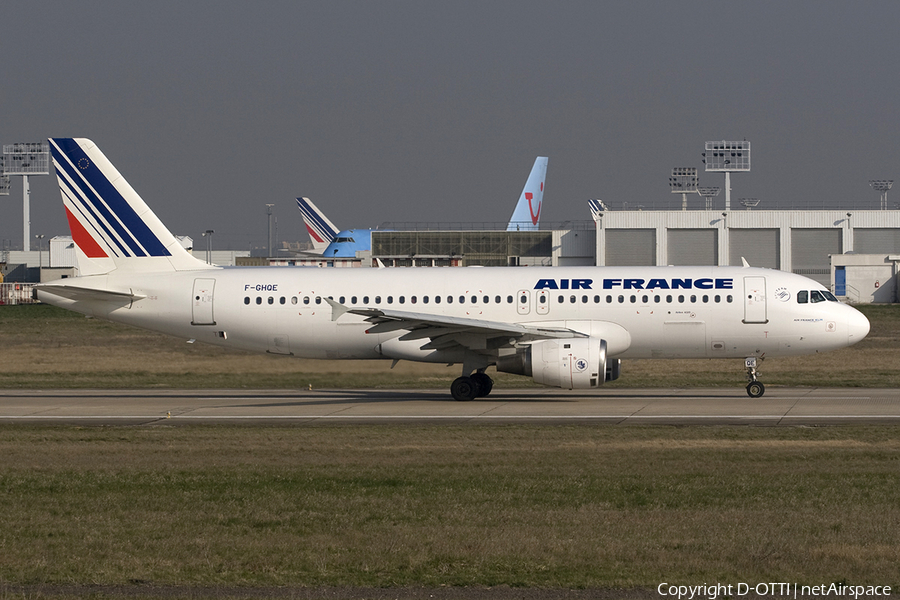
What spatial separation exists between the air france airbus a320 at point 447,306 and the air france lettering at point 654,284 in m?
0.03

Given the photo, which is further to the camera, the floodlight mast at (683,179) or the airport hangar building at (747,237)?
the floodlight mast at (683,179)

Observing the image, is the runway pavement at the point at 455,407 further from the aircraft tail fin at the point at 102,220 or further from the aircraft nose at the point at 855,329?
the aircraft tail fin at the point at 102,220

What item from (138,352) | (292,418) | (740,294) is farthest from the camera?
(138,352)

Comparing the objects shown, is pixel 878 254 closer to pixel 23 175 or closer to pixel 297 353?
pixel 297 353

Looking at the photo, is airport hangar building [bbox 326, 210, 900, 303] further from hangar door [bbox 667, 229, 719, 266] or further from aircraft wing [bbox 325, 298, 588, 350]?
aircraft wing [bbox 325, 298, 588, 350]

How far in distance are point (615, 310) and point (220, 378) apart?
1590 cm

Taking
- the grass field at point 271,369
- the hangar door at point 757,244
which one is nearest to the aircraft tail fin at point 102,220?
the grass field at point 271,369

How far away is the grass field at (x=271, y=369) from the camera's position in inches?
1323

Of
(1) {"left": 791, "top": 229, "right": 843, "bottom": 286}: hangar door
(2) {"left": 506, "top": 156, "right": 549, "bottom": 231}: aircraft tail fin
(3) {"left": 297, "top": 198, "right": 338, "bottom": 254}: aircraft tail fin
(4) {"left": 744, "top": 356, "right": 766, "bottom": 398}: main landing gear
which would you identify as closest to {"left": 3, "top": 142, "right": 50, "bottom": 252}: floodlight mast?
(3) {"left": 297, "top": 198, "right": 338, "bottom": 254}: aircraft tail fin

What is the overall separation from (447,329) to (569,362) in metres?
3.44

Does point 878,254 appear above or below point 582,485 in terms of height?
above

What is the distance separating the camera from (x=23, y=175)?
172375 millimetres

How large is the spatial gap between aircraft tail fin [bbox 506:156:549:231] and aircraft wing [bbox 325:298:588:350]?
93.0 m

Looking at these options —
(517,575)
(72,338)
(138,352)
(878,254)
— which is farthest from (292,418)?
(878,254)
